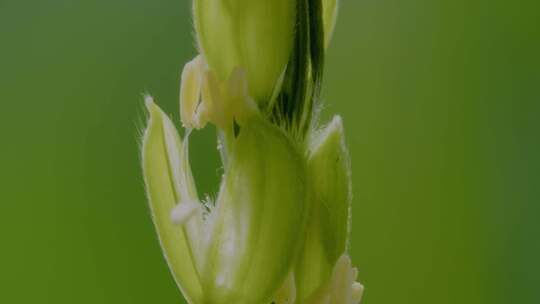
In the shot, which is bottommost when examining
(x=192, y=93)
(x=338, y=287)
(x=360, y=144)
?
(x=338, y=287)

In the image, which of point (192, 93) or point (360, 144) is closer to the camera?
point (192, 93)

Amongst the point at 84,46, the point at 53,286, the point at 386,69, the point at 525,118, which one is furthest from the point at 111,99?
the point at 525,118

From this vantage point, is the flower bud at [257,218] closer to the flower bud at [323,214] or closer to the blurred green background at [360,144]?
the flower bud at [323,214]

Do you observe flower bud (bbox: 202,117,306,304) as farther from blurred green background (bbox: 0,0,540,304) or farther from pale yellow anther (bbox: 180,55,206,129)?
blurred green background (bbox: 0,0,540,304)

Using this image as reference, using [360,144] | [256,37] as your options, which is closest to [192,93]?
[256,37]

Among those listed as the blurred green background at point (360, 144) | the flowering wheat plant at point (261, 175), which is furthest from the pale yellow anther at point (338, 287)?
the blurred green background at point (360, 144)

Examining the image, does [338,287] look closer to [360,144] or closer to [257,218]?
[257,218]

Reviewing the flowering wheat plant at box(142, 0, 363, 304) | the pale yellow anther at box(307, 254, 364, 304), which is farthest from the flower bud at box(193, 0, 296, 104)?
the pale yellow anther at box(307, 254, 364, 304)
